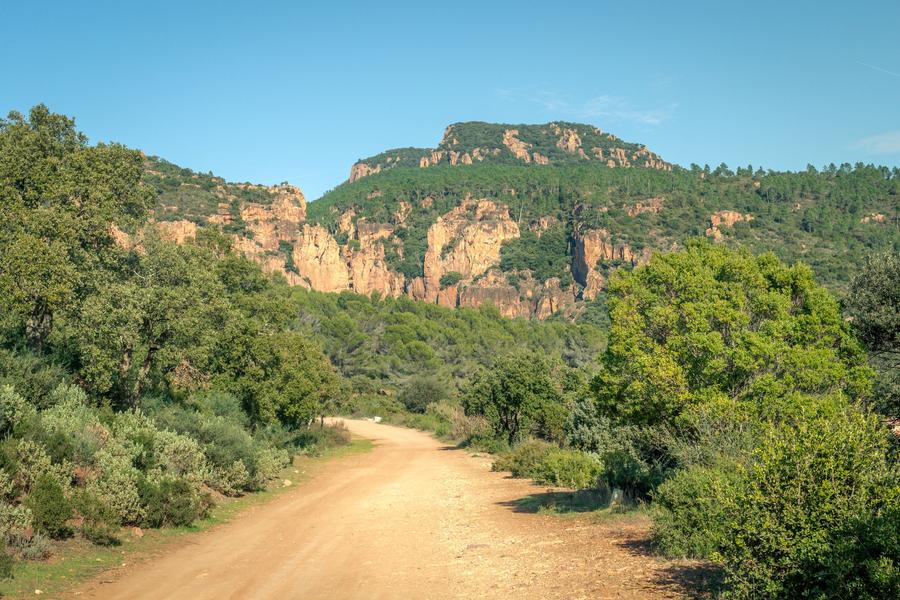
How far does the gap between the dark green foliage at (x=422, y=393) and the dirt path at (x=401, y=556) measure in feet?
145

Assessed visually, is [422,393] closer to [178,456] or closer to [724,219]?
[178,456]

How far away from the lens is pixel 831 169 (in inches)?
6545

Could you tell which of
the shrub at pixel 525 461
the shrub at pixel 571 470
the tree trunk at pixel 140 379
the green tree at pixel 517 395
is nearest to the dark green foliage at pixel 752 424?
the shrub at pixel 571 470

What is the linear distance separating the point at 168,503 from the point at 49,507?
311 centimetres

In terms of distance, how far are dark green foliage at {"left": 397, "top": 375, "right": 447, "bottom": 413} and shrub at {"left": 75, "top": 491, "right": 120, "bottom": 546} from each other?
51672 millimetres

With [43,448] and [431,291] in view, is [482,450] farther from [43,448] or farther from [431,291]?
[431,291]

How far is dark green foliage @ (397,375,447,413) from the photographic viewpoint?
2547 inches

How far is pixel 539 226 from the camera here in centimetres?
17812

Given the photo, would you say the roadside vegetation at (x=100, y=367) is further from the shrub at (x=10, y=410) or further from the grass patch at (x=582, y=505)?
the grass patch at (x=582, y=505)

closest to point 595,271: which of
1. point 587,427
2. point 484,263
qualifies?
point 484,263

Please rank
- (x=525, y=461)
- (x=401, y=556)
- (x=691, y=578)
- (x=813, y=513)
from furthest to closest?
(x=525, y=461) → (x=401, y=556) → (x=691, y=578) → (x=813, y=513)

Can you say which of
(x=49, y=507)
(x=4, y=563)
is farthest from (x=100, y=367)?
(x=4, y=563)

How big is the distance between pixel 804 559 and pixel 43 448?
37.7 feet

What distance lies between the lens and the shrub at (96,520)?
37.5ft
